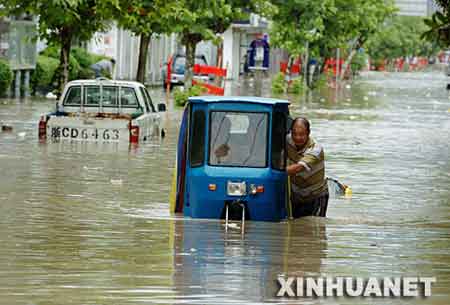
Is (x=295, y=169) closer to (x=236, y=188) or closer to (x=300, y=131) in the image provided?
(x=300, y=131)

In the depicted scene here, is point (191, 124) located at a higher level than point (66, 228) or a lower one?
higher

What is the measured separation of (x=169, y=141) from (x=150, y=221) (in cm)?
1445

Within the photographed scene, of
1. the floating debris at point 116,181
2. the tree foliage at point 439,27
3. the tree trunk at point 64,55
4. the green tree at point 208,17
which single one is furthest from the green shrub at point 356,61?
the floating debris at point 116,181

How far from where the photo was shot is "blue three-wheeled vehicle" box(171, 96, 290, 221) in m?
15.6

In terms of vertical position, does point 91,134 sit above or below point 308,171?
below

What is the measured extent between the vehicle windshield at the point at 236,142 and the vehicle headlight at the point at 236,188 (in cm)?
31

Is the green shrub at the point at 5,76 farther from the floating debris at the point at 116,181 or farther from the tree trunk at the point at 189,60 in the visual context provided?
the floating debris at the point at 116,181

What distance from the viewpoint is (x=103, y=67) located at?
193 feet

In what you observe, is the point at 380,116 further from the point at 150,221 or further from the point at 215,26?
the point at 150,221

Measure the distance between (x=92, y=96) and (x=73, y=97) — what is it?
16.1 inches

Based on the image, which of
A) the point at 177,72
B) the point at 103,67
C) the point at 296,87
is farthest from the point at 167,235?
the point at 177,72

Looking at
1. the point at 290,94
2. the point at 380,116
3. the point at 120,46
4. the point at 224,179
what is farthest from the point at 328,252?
the point at 120,46

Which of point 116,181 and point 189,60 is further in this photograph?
point 189,60

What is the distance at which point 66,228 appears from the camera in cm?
1555
